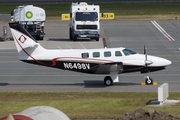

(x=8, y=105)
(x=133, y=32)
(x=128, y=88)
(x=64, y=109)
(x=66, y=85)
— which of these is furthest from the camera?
(x=133, y=32)

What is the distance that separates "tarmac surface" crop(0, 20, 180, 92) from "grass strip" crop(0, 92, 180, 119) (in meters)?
2.40

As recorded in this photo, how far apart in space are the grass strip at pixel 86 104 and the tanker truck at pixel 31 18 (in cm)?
2268

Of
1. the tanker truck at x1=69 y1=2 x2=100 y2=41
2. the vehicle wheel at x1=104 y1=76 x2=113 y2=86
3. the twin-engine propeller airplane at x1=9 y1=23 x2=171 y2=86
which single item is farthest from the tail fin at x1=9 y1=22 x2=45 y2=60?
the tanker truck at x1=69 y1=2 x2=100 y2=41

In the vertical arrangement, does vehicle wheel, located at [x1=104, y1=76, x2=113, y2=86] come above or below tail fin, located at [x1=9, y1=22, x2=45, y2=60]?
below

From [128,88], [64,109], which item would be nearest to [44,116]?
[64,109]

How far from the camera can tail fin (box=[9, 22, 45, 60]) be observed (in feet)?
72.8

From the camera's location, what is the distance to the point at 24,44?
879 inches

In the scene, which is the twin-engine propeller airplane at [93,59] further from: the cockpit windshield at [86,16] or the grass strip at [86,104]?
the cockpit windshield at [86,16]

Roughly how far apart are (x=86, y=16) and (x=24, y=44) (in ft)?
59.6

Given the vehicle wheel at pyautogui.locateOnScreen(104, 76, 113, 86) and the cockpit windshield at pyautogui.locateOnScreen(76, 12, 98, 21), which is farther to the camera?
the cockpit windshield at pyautogui.locateOnScreen(76, 12, 98, 21)

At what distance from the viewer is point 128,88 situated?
21359 millimetres

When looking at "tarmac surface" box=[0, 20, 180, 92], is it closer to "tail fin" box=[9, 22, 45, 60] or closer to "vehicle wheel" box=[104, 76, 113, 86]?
"vehicle wheel" box=[104, 76, 113, 86]

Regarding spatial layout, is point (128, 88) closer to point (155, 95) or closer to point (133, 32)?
point (155, 95)

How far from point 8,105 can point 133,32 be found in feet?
113
